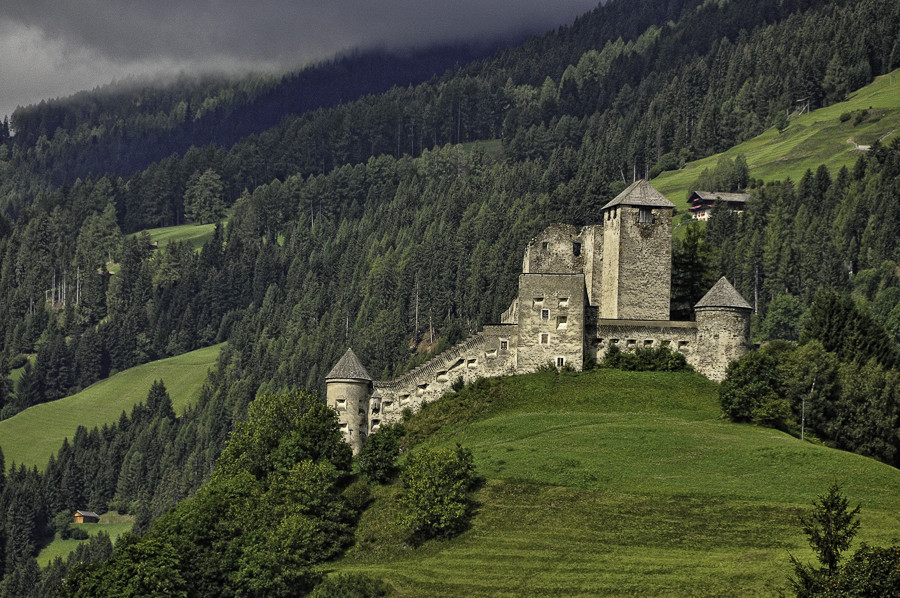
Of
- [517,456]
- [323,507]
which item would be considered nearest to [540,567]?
[517,456]

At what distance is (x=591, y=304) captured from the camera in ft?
299

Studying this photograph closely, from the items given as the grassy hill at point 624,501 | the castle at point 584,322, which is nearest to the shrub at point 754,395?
the grassy hill at point 624,501

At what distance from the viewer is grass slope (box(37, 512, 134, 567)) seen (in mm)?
179250

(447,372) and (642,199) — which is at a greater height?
(642,199)

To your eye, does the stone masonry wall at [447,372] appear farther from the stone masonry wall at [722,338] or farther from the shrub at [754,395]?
the shrub at [754,395]

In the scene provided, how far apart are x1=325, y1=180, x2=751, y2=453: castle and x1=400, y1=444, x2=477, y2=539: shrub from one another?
52.1 ft

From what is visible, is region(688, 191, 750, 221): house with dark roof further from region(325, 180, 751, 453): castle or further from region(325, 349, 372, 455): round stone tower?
region(325, 349, 372, 455): round stone tower

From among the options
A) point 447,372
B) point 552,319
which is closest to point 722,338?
point 552,319

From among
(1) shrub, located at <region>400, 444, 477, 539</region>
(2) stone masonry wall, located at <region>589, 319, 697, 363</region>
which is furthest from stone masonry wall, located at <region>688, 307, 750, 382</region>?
(1) shrub, located at <region>400, 444, 477, 539</region>

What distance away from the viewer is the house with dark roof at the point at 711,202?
189m

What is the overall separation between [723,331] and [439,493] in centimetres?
2459

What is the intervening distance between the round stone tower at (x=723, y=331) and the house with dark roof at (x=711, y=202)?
347ft

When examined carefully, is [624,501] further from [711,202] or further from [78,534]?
[78,534]

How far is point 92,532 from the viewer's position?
7372 inches
